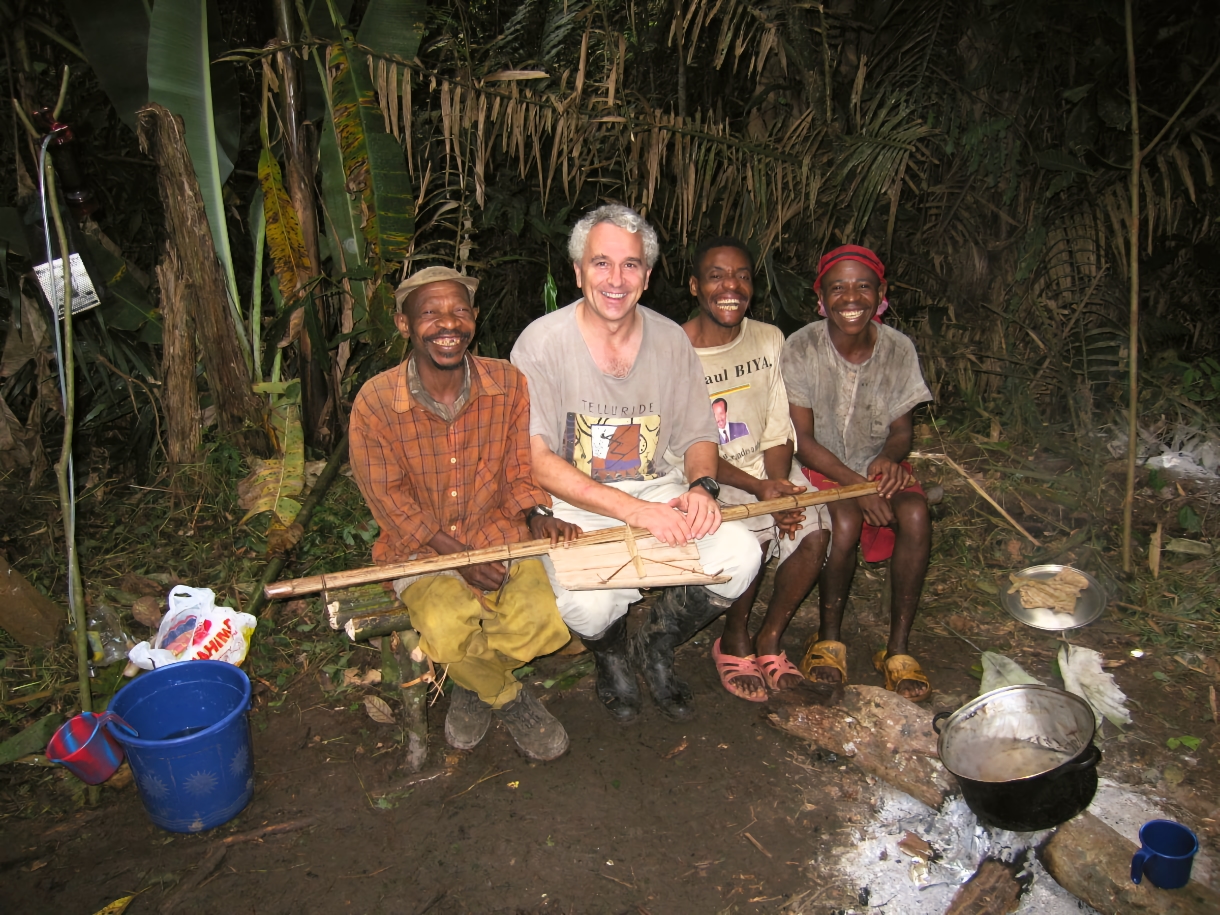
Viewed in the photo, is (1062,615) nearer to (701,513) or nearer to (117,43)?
(701,513)

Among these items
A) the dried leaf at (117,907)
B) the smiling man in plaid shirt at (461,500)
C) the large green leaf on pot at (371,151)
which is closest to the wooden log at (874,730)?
the smiling man in plaid shirt at (461,500)

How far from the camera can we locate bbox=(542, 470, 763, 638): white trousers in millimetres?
2848

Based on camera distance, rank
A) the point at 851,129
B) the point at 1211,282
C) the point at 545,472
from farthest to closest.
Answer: the point at 1211,282 < the point at 851,129 < the point at 545,472

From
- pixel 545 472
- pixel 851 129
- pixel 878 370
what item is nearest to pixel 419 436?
pixel 545 472

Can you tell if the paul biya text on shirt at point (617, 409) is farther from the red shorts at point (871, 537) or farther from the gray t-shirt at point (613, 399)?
the red shorts at point (871, 537)

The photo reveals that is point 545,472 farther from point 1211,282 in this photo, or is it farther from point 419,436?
point 1211,282

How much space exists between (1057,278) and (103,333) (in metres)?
5.29

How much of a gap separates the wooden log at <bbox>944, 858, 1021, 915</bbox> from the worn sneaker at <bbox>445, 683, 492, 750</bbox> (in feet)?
5.27

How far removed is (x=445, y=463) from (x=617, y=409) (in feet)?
2.15

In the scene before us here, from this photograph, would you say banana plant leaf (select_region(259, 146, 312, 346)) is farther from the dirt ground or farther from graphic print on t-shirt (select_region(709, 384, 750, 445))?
graphic print on t-shirt (select_region(709, 384, 750, 445))

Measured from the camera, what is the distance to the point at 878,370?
3.38 meters

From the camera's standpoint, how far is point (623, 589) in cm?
289

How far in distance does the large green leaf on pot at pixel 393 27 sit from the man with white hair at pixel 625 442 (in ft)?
5.80

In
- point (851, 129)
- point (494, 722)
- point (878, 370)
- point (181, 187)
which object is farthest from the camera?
point (851, 129)
